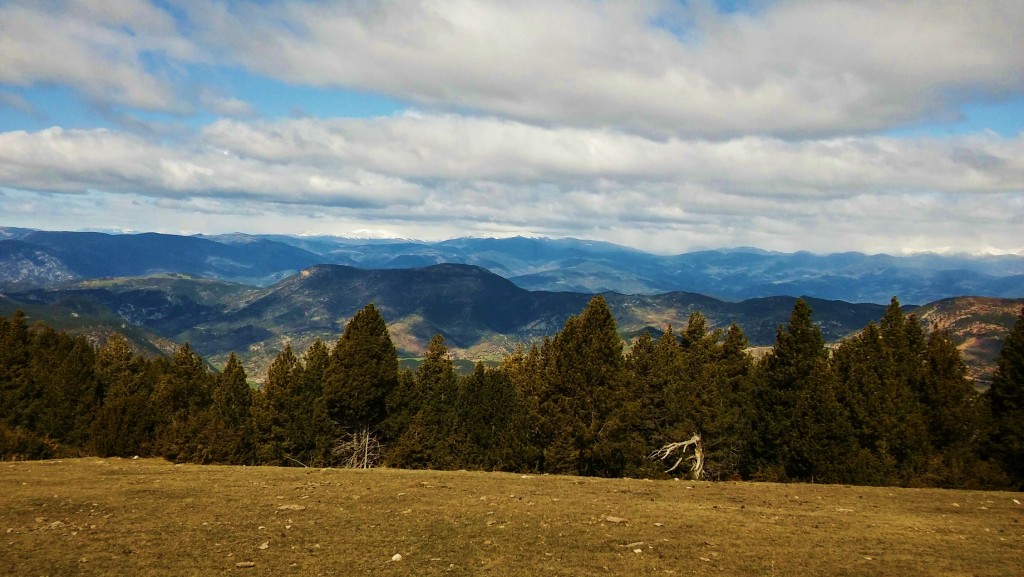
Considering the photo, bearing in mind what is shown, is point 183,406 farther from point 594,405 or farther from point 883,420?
point 883,420

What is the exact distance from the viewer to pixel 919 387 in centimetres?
5672

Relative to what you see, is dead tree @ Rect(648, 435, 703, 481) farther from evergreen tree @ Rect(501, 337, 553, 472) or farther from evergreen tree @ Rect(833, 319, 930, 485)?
evergreen tree @ Rect(833, 319, 930, 485)

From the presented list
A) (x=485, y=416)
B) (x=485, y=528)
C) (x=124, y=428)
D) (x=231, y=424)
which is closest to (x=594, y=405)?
(x=485, y=416)

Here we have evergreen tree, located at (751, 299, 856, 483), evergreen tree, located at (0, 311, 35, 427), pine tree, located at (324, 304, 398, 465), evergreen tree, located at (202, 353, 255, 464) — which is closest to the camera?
evergreen tree, located at (751, 299, 856, 483)

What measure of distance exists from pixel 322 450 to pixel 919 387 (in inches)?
2294

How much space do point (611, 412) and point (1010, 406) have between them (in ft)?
108

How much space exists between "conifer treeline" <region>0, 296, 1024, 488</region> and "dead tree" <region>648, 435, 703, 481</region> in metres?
1.07

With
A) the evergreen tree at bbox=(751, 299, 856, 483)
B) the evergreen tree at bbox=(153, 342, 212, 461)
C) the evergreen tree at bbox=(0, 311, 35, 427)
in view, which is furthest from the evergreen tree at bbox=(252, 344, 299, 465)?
the evergreen tree at bbox=(751, 299, 856, 483)

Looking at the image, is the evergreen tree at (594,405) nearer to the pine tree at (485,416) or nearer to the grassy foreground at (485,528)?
the pine tree at (485,416)

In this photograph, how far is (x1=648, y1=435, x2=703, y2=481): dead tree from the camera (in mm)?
53438

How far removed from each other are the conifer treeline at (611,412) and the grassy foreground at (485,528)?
534 inches

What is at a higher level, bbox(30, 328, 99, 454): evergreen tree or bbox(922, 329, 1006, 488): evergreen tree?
bbox(922, 329, 1006, 488): evergreen tree

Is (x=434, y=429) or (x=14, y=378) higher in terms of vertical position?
(x=434, y=429)

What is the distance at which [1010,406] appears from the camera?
50.8m
